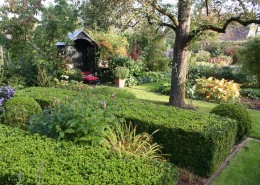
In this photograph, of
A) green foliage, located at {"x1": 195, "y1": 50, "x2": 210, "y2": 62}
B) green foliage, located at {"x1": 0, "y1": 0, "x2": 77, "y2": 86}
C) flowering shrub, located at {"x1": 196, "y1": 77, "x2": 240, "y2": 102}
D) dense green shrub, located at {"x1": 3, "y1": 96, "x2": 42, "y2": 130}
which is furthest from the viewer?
green foliage, located at {"x1": 195, "y1": 50, "x2": 210, "y2": 62}

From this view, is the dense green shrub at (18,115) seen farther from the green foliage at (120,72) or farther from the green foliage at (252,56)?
the green foliage at (252,56)

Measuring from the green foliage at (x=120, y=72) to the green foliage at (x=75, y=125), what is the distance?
8.42m

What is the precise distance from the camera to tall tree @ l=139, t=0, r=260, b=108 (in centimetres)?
626

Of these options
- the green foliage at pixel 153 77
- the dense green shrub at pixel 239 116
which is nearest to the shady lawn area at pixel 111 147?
the dense green shrub at pixel 239 116

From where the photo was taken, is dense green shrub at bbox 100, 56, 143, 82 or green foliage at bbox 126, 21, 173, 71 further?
green foliage at bbox 126, 21, 173, 71

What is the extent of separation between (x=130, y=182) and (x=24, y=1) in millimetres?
8744

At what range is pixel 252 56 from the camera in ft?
36.7

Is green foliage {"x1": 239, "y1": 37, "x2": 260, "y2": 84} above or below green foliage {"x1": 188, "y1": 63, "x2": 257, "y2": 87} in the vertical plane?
above

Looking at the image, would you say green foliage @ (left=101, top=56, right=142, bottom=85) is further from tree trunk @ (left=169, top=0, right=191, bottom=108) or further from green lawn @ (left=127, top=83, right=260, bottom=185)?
green lawn @ (left=127, top=83, right=260, bottom=185)

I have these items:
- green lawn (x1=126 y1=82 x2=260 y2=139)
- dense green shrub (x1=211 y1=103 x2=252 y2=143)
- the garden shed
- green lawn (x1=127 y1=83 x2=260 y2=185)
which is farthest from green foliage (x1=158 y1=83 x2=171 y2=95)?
dense green shrub (x1=211 y1=103 x2=252 y2=143)

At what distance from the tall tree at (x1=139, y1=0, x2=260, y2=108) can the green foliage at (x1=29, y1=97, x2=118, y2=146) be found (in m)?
4.12

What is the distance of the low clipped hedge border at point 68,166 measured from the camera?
2.30 meters

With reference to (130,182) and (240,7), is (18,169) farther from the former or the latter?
(240,7)

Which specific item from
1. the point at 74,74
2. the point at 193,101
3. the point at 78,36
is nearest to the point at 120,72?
the point at 74,74
